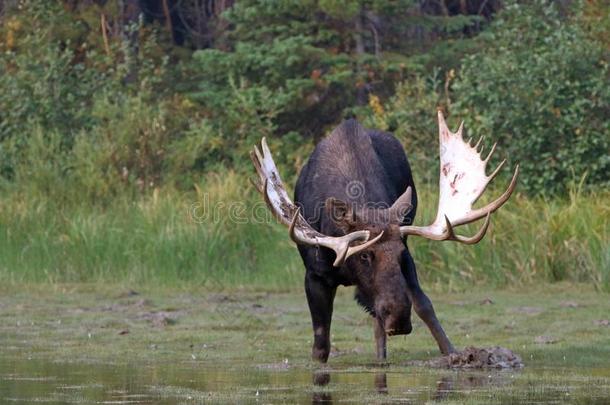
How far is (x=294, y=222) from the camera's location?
8.91 meters

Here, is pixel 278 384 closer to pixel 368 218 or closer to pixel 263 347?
pixel 368 218

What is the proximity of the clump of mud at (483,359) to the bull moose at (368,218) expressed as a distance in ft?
1.09

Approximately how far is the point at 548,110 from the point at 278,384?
10058 millimetres

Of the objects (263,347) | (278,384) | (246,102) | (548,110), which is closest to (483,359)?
(278,384)

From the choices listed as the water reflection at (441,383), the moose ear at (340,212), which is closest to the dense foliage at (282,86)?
the moose ear at (340,212)

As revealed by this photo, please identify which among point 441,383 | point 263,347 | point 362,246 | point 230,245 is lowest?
point 230,245

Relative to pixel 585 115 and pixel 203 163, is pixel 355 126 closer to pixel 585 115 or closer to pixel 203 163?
pixel 585 115

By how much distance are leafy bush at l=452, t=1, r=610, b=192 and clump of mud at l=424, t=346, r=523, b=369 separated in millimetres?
8299

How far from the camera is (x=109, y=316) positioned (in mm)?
12523

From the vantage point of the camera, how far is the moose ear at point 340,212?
357 inches

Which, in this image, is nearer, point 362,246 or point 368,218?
point 362,246

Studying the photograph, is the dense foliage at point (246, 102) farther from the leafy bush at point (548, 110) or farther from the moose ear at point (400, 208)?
the moose ear at point (400, 208)

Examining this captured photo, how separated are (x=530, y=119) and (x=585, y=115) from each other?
0.73m

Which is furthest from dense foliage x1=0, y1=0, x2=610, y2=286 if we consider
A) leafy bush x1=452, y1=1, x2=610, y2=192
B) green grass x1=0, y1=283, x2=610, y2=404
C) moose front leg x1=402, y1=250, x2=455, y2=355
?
moose front leg x1=402, y1=250, x2=455, y2=355
